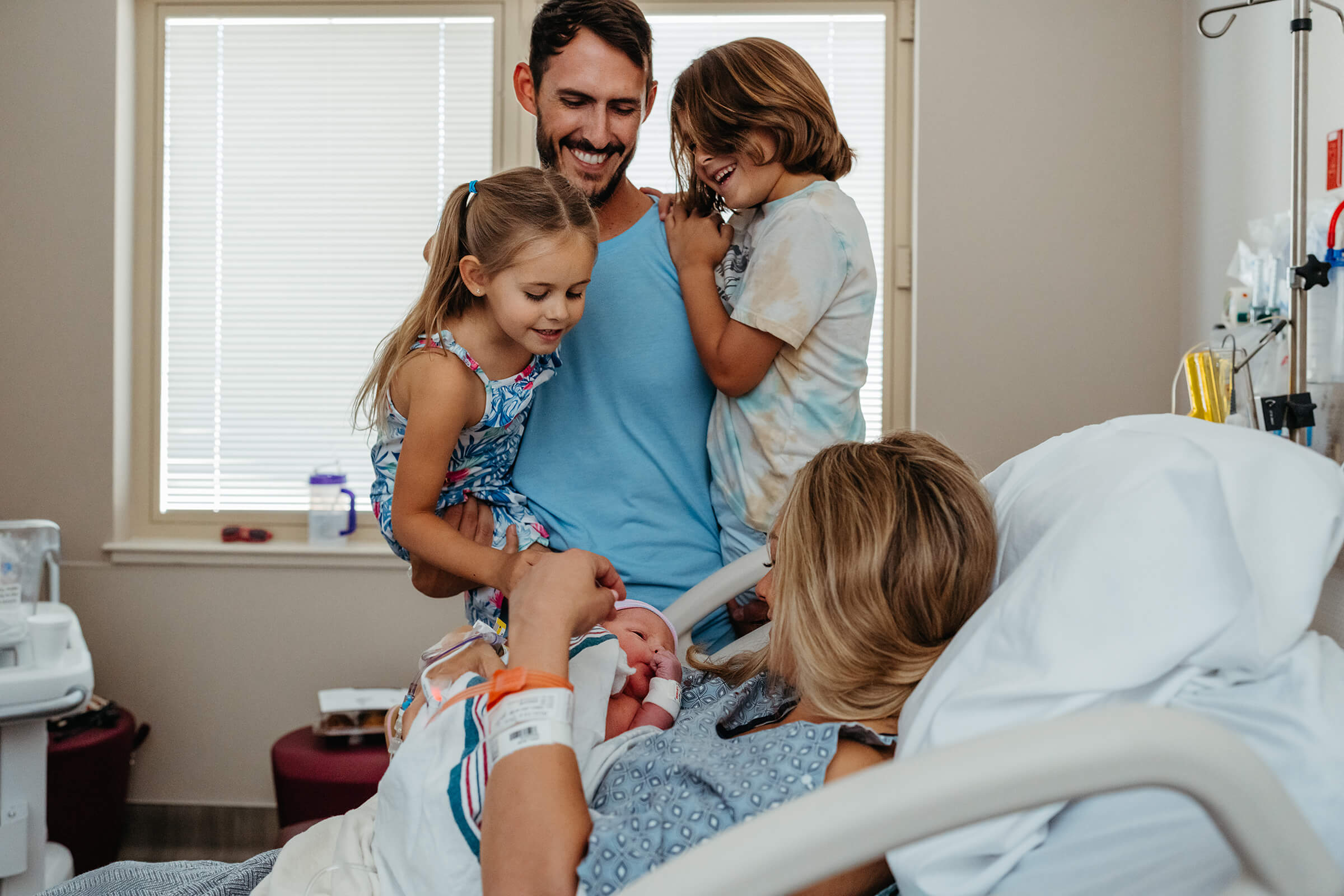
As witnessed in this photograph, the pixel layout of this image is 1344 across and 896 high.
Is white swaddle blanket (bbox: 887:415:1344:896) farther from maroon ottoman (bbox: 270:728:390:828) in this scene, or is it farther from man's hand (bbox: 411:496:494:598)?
maroon ottoman (bbox: 270:728:390:828)

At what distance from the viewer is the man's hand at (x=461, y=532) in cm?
138

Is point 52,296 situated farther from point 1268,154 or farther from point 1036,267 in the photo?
point 1268,154

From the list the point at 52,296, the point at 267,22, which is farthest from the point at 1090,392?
the point at 52,296

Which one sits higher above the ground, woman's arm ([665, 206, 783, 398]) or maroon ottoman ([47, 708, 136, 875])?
woman's arm ([665, 206, 783, 398])

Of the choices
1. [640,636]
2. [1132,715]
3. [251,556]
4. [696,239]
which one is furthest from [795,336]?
[251,556]

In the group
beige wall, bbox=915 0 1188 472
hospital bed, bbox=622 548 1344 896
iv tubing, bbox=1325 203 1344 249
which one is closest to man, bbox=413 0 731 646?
hospital bed, bbox=622 548 1344 896

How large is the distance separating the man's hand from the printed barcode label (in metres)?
0.54

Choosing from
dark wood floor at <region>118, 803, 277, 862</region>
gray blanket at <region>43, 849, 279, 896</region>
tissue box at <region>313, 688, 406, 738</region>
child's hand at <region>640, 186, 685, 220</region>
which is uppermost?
child's hand at <region>640, 186, 685, 220</region>

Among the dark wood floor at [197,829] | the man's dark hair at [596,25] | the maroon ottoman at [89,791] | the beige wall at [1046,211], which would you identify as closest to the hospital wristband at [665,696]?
the man's dark hair at [596,25]

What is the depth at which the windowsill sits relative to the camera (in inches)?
116

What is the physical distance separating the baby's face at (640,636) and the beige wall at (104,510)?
1763mm

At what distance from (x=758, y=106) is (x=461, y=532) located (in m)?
0.68

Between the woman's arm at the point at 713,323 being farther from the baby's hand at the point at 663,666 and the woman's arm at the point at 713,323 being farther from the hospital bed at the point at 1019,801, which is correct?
the hospital bed at the point at 1019,801

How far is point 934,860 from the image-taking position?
0.76 meters
